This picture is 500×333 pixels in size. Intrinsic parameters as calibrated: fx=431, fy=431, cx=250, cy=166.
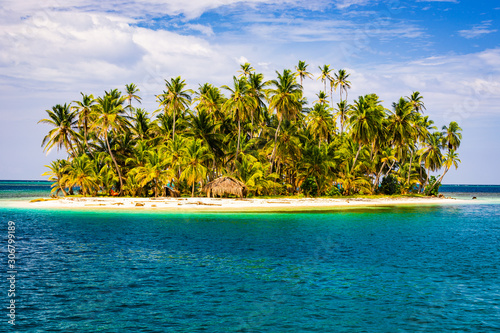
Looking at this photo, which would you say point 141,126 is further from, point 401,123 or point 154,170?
point 401,123

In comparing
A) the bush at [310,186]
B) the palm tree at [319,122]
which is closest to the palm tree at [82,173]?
the bush at [310,186]

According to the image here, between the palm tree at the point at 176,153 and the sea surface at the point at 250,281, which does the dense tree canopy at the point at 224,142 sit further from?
the sea surface at the point at 250,281

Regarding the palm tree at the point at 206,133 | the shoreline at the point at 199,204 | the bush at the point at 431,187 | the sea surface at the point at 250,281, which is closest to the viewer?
the sea surface at the point at 250,281

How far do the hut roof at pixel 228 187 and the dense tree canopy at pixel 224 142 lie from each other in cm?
150

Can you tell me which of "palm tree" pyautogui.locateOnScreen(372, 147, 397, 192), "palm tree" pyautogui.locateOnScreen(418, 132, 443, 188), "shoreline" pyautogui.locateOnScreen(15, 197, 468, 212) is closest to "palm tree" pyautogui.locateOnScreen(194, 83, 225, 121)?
"shoreline" pyautogui.locateOnScreen(15, 197, 468, 212)

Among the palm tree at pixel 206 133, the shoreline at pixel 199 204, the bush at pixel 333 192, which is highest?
the palm tree at pixel 206 133

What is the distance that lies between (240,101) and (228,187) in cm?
1137

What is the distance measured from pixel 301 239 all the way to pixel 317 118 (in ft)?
134

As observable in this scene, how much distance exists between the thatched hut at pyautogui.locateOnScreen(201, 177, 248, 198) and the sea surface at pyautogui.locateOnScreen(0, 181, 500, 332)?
23.5 m

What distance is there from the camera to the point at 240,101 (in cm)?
5578

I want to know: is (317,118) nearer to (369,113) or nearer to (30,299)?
(369,113)

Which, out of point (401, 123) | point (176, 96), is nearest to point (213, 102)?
point (176, 96)

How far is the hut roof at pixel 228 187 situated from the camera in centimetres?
5325

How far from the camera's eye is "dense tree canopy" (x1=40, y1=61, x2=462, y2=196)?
55031mm
